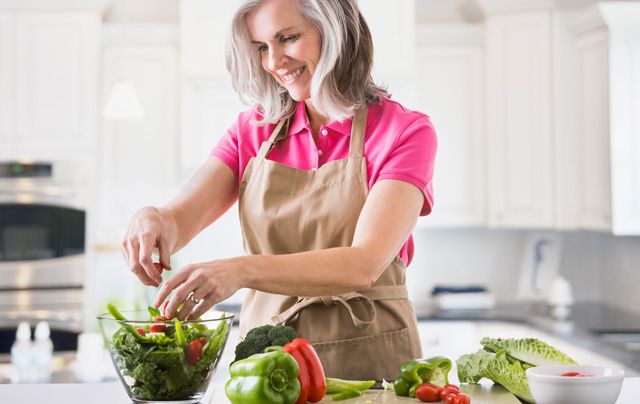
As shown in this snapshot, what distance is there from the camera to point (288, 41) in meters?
1.81

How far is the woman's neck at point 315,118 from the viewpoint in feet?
6.29

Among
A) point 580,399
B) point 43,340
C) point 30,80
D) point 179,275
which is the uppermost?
point 30,80

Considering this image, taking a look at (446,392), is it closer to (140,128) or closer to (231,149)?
(231,149)

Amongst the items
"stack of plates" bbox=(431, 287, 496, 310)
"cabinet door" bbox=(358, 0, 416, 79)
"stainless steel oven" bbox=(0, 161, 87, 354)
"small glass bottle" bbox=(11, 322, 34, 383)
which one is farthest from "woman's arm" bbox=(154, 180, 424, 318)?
"stainless steel oven" bbox=(0, 161, 87, 354)

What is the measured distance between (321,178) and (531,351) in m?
0.57

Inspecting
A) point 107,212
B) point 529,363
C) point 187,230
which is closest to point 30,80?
point 107,212

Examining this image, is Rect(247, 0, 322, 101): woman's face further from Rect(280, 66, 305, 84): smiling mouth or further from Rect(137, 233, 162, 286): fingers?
Rect(137, 233, 162, 286): fingers

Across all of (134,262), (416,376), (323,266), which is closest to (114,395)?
(134,262)

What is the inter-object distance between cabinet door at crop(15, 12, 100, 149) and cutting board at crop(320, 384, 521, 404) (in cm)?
315

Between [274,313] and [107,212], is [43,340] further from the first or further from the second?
[274,313]

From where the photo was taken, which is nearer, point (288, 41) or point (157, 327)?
point (157, 327)

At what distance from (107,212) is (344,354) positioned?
9.69 ft

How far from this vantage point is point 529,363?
1.53 m

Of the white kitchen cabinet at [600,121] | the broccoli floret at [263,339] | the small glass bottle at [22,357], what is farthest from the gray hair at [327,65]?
the white kitchen cabinet at [600,121]
